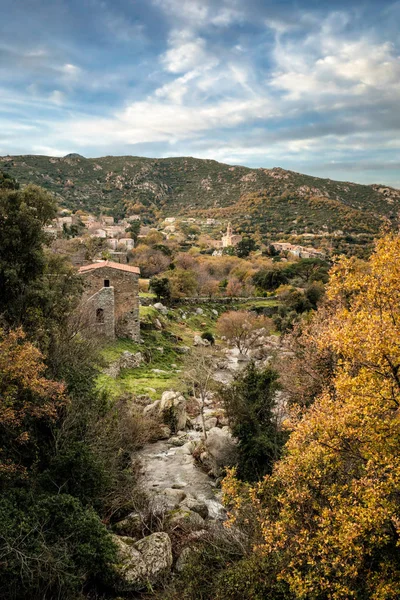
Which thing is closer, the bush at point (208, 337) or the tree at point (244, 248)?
the bush at point (208, 337)

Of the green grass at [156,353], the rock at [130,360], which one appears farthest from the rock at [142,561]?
the rock at [130,360]

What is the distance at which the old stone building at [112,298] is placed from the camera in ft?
89.4

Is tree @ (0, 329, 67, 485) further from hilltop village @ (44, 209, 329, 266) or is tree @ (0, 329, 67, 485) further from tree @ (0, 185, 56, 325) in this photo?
hilltop village @ (44, 209, 329, 266)

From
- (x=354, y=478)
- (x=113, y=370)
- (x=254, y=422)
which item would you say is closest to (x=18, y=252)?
(x=254, y=422)

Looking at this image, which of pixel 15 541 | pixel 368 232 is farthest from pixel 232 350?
pixel 368 232

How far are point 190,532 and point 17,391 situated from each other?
19.6 ft

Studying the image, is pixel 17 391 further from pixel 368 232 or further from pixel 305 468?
pixel 368 232

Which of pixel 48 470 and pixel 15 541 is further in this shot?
pixel 48 470

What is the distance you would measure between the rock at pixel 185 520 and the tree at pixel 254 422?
3.00 meters

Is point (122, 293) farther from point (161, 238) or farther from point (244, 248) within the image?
point (244, 248)

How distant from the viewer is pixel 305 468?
7867 mm

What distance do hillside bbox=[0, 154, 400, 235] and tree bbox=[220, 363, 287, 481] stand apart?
89096 mm

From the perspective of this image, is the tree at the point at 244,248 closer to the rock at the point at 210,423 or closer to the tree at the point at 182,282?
the tree at the point at 182,282

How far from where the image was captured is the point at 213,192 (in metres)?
145
